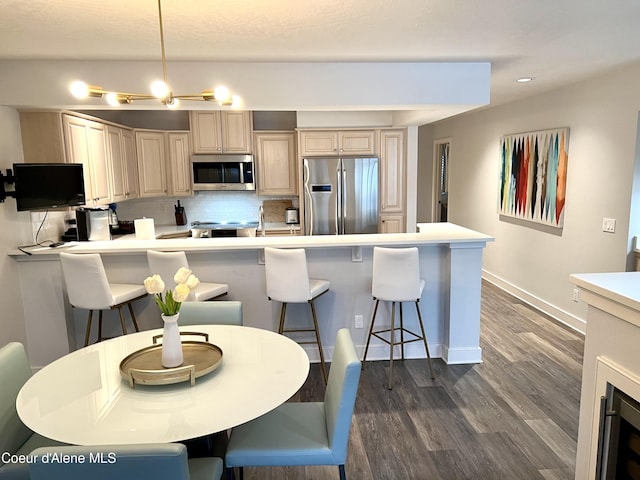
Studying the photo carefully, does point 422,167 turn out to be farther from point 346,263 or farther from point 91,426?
point 91,426

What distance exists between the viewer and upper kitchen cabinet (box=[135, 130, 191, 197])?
559 cm

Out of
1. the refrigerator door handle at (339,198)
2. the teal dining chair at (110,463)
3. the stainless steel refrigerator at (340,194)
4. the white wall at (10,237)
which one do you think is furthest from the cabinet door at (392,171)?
the teal dining chair at (110,463)

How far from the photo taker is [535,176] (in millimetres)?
5016

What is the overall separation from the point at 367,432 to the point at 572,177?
332 cm

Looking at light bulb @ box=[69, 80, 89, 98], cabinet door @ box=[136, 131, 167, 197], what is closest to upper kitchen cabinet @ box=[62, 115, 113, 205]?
cabinet door @ box=[136, 131, 167, 197]

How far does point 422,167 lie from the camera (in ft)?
27.7

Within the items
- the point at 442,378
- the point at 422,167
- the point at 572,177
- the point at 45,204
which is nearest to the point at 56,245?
the point at 45,204

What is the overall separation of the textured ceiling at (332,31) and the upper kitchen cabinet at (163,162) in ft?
7.99

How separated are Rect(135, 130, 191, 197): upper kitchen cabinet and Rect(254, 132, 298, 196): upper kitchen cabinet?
0.92 m

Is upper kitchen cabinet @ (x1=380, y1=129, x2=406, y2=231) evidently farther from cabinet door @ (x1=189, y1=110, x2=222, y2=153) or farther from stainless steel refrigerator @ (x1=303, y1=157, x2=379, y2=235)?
cabinet door @ (x1=189, y1=110, x2=222, y2=153)

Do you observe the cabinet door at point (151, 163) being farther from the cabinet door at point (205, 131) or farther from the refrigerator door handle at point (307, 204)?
the refrigerator door handle at point (307, 204)

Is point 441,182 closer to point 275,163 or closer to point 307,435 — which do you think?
point 275,163

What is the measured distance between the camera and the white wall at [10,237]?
10.9 feet

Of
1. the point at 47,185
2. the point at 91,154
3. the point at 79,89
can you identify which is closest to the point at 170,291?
the point at 79,89
